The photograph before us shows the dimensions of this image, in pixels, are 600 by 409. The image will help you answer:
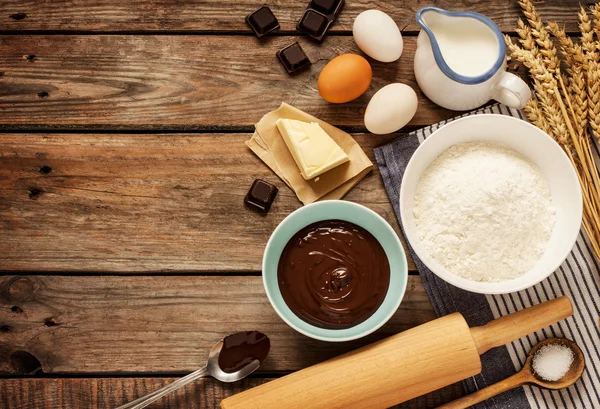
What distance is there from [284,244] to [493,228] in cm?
43

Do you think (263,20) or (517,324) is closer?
(517,324)

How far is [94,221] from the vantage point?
4.48ft

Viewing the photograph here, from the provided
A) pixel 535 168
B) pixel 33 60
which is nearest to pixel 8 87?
pixel 33 60

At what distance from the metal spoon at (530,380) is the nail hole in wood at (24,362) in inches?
36.3

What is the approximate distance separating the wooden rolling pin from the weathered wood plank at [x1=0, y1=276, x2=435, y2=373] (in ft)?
0.33

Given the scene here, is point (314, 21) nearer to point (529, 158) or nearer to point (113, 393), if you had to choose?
point (529, 158)

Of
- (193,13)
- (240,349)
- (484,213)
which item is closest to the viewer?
(484,213)

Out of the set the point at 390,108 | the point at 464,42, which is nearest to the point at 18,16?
the point at 390,108

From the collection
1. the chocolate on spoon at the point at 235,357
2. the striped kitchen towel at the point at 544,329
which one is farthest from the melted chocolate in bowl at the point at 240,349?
the striped kitchen towel at the point at 544,329

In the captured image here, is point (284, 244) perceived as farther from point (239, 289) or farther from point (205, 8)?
point (205, 8)

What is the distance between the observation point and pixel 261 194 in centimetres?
131

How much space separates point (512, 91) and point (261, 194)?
1.90 ft

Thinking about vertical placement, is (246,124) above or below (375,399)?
above

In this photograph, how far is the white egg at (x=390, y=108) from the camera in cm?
126
